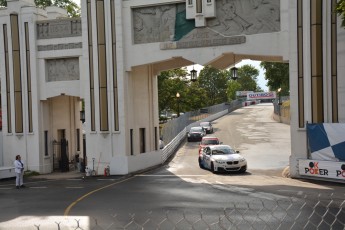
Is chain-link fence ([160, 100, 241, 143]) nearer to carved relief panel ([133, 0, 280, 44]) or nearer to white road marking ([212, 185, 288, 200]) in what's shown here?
carved relief panel ([133, 0, 280, 44])

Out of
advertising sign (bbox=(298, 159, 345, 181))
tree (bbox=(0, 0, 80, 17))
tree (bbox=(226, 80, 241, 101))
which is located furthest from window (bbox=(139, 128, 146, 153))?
tree (bbox=(226, 80, 241, 101))

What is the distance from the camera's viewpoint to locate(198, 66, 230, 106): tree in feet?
379

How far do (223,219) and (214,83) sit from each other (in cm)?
10692

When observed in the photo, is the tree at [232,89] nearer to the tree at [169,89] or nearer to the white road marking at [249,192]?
the tree at [169,89]

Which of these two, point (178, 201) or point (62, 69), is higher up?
point (62, 69)

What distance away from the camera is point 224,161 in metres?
23.0

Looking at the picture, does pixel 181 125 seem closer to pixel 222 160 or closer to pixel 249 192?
pixel 222 160

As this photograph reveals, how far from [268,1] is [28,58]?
43.1 feet

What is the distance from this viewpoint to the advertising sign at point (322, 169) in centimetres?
1916

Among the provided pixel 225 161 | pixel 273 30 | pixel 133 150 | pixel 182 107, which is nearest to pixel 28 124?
pixel 133 150

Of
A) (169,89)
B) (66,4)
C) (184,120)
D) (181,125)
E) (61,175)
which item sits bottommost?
(61,175)

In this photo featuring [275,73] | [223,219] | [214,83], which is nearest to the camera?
[223,219]

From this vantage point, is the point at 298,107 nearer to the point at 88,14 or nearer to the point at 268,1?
the point at 268,1

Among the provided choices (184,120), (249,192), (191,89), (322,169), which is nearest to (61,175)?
(249,192)
